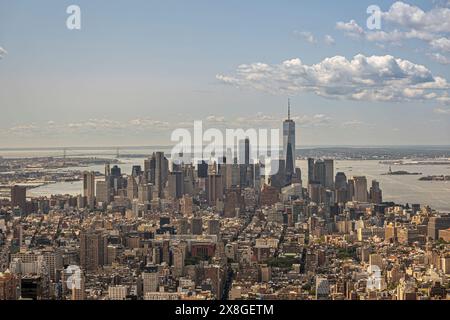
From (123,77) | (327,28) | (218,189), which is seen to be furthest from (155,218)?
(327,28)

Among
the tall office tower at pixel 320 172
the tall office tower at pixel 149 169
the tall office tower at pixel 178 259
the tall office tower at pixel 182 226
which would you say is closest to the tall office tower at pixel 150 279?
the tall office tower at pixel 178 259

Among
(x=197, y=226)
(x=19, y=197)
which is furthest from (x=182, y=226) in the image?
(x=19, y=197)

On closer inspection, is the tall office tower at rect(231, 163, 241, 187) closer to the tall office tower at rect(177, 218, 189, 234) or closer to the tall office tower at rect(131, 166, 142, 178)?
the tall office tower at rect(177, 218, 189, 234)

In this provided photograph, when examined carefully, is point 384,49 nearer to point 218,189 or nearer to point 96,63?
point 218,189

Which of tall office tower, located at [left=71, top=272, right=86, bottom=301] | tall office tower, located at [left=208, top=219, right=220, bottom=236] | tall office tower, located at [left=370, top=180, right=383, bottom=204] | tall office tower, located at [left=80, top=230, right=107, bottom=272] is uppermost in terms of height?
tall office tower, located at [left=370, top=180, right=383, bottom=204]

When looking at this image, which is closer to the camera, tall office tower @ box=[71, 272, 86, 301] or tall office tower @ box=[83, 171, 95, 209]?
tall office tower @ box=[71, 272, 86, 301]

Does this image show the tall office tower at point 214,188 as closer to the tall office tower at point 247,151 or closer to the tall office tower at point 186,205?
the tall office tower at point 186,205

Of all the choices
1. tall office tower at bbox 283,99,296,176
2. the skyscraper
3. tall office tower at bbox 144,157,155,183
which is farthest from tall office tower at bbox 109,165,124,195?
the skyscraper
